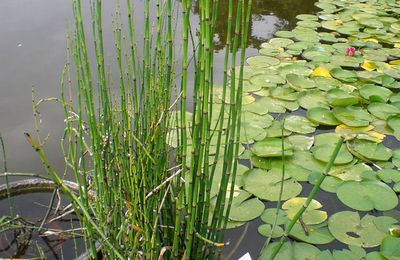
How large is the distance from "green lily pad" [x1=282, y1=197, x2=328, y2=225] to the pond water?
0.49 ft

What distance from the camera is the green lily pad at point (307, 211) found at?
1.70m

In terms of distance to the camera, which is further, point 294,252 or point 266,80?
point 266,80

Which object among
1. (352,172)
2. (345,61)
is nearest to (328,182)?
(352,172)

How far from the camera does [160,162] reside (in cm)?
124

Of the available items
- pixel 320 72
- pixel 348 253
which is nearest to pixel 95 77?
pixel 320 72

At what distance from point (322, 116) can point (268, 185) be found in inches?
24.4

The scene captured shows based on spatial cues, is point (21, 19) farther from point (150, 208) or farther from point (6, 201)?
point (150, 208)

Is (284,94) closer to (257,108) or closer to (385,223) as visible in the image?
(257,108)

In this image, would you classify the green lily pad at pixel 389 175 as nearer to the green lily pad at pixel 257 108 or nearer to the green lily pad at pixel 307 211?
the green lily pad at pixel 307 211

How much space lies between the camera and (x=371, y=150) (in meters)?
2.04

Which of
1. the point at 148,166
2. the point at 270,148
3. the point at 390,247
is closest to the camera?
the point at 148,166

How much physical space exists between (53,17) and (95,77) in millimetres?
912

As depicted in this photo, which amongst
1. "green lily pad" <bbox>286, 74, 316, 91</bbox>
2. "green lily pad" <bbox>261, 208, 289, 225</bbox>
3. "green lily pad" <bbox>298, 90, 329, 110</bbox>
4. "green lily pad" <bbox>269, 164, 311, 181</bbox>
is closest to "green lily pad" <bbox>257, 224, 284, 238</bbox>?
"green lily pad" <bbox>261, 208, 289, 225</bbox>

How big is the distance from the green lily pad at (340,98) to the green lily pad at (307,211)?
737 millimetres
